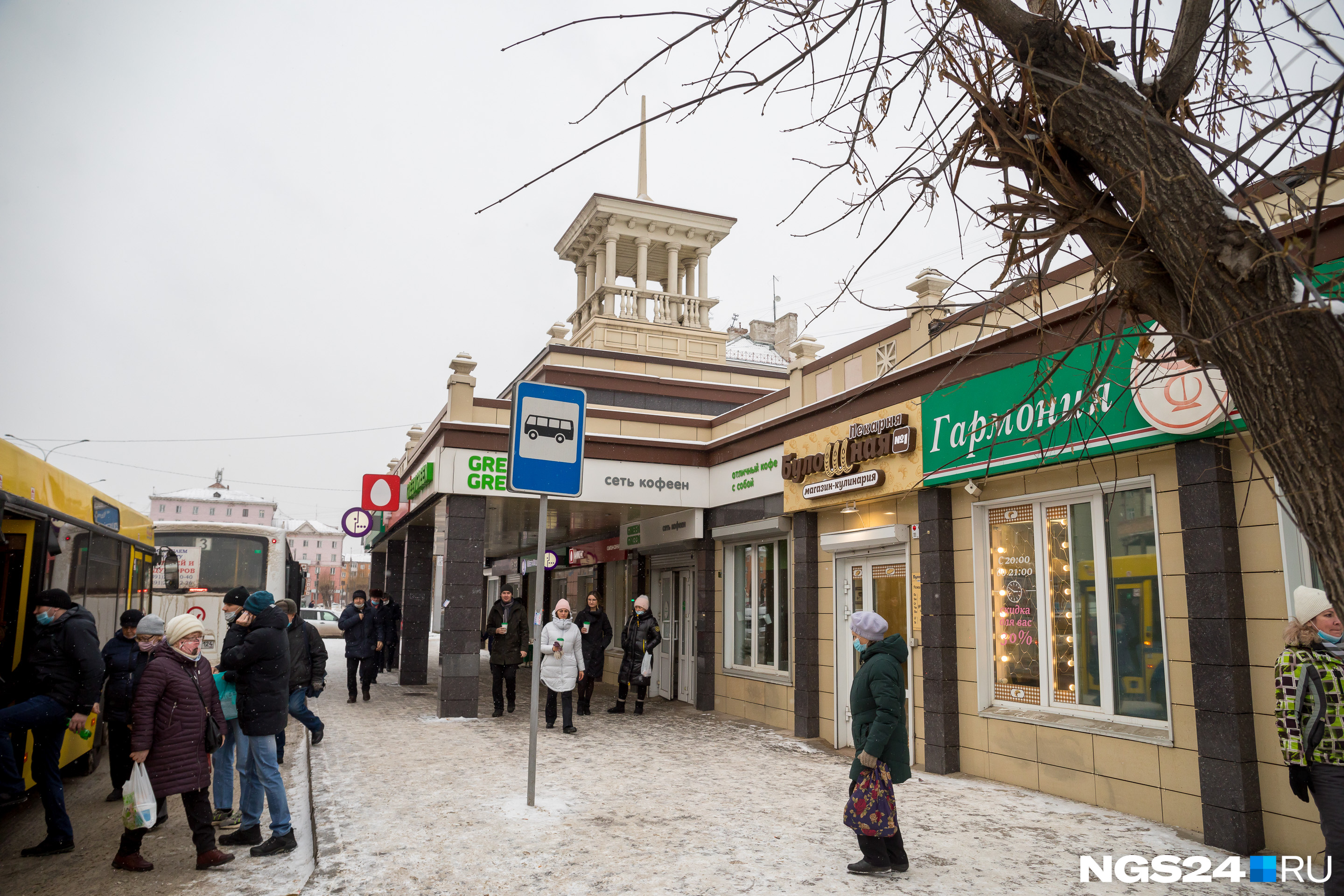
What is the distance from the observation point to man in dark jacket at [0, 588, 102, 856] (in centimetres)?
590

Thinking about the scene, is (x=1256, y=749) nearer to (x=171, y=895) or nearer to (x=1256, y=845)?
(x=1256, y=845)

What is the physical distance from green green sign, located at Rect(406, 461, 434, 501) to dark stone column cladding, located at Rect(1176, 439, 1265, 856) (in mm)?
9972

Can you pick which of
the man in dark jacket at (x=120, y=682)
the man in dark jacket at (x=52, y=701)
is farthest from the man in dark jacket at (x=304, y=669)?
the man in dark jacket at (x=52, y=701)

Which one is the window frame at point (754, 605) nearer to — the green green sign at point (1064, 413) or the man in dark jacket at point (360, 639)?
the green green sign at point (1064, 413)

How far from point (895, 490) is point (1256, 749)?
4144 mm

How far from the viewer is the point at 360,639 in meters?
14.3

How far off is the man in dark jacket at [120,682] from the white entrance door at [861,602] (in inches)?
274

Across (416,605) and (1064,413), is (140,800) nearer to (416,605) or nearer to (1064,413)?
→ (1064,413)

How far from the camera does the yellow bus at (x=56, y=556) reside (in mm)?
6586

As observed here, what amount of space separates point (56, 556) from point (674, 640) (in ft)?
32.8

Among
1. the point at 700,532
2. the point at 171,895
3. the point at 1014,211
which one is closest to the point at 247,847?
the point at 171,895

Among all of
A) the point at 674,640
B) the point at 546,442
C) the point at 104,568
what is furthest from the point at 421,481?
the point at 546,442

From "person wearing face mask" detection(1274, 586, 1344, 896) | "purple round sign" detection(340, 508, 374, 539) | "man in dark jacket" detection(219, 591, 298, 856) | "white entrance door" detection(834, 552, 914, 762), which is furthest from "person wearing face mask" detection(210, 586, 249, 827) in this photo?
"purple round sign" detection(340, 508, 374, 539)

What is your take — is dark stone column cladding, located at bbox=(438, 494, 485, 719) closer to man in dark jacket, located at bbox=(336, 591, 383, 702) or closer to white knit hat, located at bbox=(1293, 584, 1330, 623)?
man in dark jacket, located at bbox=(336, 591, 383, 702)
